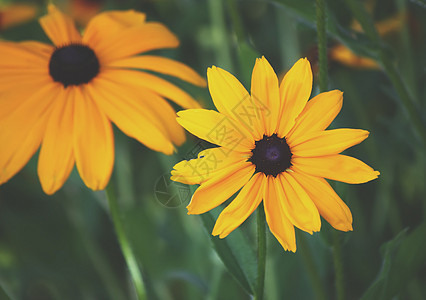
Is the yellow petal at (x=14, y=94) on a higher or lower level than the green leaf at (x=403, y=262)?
higher

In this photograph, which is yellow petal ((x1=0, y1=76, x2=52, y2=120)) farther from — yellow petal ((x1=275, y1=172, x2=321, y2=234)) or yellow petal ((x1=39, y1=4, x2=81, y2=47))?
yellow petal ((x1=275, y1=172, x2=321, y2=234))

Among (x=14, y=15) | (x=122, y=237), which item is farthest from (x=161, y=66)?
(x=14, y=15)

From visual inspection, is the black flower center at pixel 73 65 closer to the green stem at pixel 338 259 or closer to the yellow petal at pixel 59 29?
the yellow petal at pixel 59 29

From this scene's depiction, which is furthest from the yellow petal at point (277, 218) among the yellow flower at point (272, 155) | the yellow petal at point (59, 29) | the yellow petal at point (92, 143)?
the yellow petal at point (59, 29)

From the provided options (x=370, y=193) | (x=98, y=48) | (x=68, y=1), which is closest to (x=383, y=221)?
(x=370, y=193)

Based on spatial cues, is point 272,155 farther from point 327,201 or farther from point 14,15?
point 14,15

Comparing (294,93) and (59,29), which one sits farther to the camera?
(59,29)
